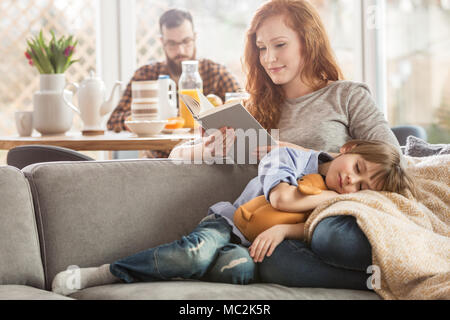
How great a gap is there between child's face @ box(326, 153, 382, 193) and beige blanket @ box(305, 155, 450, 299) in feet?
0.17

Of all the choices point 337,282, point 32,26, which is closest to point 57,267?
point 337,282

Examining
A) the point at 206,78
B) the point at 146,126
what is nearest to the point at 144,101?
the point at 146,126

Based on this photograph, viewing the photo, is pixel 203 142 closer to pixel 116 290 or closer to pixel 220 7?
pixel 116 290

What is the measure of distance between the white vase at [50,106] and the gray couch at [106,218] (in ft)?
2.47

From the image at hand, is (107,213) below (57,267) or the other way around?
the other way around

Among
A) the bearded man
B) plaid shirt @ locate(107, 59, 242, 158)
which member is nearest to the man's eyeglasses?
the bearded man

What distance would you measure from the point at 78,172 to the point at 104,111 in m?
0.80

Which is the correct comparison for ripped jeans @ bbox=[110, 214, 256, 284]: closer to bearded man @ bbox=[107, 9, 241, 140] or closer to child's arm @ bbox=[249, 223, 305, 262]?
child's arm @ bbox=[249, 223, 305, 262]

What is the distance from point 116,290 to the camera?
3.92 feet

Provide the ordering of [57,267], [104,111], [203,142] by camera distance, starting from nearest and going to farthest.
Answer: [57,267], [203,142], [104,111]

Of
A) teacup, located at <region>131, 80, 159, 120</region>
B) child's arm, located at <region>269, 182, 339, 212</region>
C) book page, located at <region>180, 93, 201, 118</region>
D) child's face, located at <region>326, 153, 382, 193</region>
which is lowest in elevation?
child's arm, located at <region>269, 182, 339, 212</region>

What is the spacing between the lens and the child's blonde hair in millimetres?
1347

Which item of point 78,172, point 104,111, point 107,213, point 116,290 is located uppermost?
point 104,111

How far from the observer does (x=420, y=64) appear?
463 centimetres
